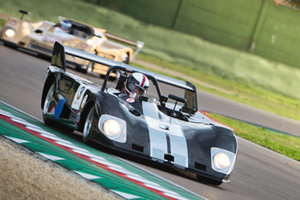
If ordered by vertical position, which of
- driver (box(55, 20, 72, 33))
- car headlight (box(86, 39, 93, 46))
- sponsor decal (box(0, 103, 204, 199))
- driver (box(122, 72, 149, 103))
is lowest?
car headlight (box(86, 39, 93, 46))

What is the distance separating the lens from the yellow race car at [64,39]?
17.7m

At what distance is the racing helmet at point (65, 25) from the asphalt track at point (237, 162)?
116 centimetres

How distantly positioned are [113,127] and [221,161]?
1264 mm

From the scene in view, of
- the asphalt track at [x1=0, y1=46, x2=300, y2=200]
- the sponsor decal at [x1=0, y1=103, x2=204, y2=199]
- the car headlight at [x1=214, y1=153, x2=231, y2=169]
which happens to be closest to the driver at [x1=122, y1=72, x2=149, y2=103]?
the sponsor decal at [x1=0, y1=103, x2=204, y2=199]

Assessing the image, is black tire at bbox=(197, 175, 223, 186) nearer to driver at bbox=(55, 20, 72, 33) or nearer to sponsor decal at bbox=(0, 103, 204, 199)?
sponsor decal at bbox=(0, 103, 204, 199)

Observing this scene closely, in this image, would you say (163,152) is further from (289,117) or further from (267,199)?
Result: (289,117)

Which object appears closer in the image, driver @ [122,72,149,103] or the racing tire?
the racing tire

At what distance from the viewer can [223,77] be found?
85.4 feet

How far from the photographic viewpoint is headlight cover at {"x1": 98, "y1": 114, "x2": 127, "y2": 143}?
7.18m

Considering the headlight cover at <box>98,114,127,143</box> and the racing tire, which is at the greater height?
the headlight cover at <box>98,114,127,143</box>

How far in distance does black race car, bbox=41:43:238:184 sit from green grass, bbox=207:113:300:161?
5.77 m

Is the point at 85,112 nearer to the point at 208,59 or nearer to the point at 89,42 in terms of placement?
the point at 89,42

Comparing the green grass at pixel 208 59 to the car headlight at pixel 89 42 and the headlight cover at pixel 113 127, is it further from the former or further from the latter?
the headlight cover at pixel 113 127

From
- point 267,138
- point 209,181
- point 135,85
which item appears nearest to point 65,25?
point 267,138
